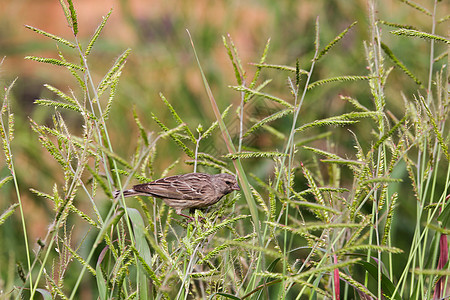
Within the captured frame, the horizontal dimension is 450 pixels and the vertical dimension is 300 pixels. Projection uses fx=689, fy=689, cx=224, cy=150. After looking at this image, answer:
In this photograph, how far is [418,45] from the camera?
14.9ft

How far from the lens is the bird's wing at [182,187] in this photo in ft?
8.62

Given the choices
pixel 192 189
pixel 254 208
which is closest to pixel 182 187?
pixel 192 189

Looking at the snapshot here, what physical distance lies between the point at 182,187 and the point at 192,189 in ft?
0.15

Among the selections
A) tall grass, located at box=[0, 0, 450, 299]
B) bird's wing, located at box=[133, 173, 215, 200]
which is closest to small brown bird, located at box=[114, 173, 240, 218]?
bird's wing, located at box=[133, 173, 215, 200]

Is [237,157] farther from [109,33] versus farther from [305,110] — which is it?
[109,33]

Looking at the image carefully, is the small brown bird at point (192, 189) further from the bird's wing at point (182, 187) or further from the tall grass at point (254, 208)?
the tall grass at point (254, 208)

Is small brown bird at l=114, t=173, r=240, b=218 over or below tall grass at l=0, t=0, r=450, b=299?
below

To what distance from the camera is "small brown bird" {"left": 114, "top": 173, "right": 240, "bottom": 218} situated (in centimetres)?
265

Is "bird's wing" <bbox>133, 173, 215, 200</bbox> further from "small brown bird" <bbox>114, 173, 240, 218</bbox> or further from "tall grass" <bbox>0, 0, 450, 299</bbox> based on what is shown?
"tall grass" <bbox>0, 0, 450, 299</bbox>

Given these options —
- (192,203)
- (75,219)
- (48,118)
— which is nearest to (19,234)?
(75,219)

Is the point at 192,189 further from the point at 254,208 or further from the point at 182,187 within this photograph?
the point at 254,208

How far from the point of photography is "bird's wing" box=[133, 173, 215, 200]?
2627 mm

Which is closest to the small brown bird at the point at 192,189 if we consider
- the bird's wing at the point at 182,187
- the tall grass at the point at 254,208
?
the bird's wing at the point at 182,187

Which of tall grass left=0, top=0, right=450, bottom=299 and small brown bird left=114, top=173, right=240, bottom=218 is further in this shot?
small brown bird left=114, top=173, right=240, bottom=218
